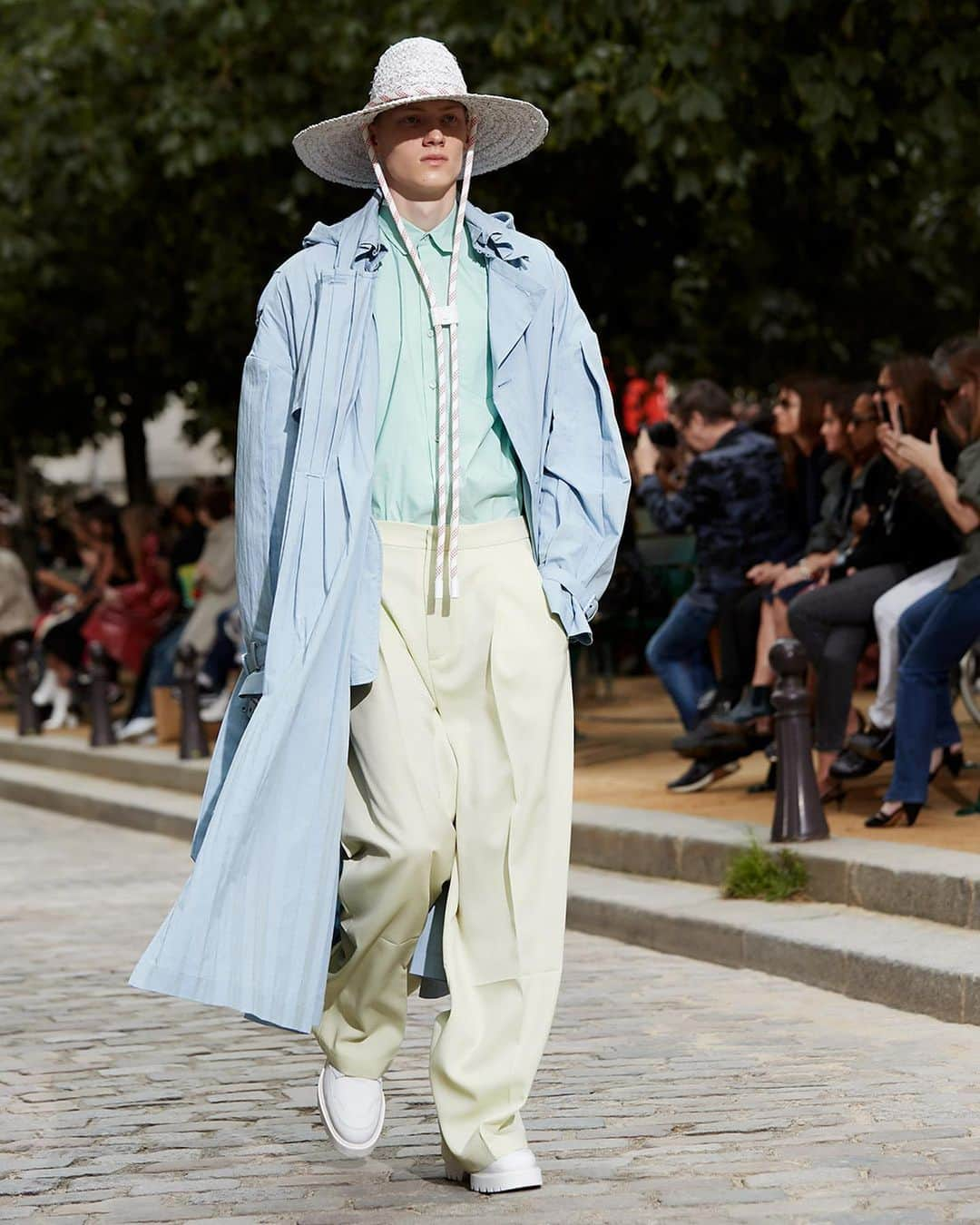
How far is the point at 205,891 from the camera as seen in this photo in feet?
15.2

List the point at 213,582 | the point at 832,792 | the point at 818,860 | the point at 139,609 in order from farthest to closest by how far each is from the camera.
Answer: the point at 139,609 → the point at 213,582 → the point at 832,792 → the point at 818,860

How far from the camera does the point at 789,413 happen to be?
11.3 metres

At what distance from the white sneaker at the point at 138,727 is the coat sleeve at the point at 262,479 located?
40.8 ft

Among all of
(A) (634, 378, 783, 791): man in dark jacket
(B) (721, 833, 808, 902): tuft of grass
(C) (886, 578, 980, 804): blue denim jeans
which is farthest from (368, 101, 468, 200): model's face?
(A) (634, 378, 783, 791): man in dark jacket

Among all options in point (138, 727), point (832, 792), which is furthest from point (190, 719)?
point (832, 792)

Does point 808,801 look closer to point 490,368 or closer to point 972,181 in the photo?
point 490,368

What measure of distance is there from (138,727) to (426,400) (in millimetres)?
12596

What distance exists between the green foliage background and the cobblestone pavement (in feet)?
19.6

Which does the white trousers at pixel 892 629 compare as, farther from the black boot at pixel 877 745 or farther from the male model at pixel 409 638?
the male model at pixel 409 638

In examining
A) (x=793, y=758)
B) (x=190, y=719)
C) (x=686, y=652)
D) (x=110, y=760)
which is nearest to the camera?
(x=793, y=758)

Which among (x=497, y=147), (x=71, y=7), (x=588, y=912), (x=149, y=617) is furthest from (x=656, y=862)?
(x=71, y=7)

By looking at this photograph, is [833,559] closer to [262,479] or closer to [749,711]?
[749,711]

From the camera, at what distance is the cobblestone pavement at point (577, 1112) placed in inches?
190

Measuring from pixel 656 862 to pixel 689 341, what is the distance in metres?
12.6
